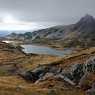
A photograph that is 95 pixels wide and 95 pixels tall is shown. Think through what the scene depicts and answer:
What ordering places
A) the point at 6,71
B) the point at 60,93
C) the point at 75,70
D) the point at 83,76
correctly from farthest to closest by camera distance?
the point at 6,71, the point at 75,70, the point at 83,76, the point at 60,93

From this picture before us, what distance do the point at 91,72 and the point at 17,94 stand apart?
2783 centimetres

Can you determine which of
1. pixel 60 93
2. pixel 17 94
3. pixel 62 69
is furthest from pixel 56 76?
pixel 17 94

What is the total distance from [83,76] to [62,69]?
43.8ft

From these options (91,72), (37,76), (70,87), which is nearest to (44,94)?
(70,87)

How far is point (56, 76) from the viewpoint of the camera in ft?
270

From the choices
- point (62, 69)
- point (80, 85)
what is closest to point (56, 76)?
point (62, 69)

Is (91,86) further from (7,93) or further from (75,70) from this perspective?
(7,93)

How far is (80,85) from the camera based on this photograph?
72500 mm


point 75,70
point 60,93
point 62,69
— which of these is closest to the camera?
point 60,93

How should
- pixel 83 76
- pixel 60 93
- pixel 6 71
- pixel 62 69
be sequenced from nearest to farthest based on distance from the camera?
pixel 60 93 < pixel 83 76 < pixel 62 69 < pixel 6 71

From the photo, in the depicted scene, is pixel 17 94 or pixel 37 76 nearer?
pixel 17 94

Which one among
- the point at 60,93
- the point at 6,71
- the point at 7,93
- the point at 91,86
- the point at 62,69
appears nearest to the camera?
the point at 7,93

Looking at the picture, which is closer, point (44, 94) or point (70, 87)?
point (44, 94)

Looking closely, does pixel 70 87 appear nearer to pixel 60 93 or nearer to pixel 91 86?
pixel 91 86
